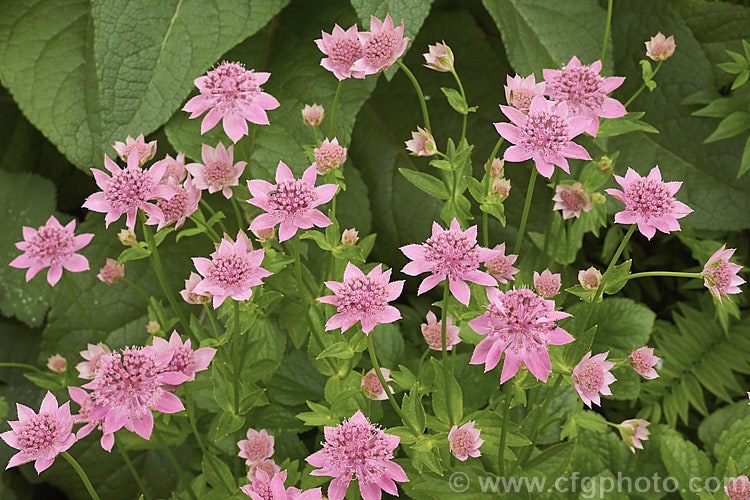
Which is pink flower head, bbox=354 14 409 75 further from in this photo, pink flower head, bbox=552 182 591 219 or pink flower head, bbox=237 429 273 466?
pink flower head, bbox=237 429 273 466

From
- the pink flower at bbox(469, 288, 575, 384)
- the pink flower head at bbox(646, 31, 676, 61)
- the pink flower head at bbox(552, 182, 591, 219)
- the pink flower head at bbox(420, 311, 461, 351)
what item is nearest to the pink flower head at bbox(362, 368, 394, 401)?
the pink flower head at bbox(420, 311, 461, 351)

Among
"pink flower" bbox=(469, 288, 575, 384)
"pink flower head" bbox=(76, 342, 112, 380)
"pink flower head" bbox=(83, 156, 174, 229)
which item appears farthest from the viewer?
"pink flower head" bbox=(76, 342, 112, 380)

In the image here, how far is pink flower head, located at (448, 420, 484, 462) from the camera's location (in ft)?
2.06

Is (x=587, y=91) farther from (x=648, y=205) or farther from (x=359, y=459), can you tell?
(x=359, y=459)

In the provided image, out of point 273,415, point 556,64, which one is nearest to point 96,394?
point 273,415

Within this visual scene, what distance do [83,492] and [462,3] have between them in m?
1.11

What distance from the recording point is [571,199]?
29.0 inches

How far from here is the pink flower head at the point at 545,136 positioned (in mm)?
613

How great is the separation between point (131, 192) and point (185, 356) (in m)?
0.17

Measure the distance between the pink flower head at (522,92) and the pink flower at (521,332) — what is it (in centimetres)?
23

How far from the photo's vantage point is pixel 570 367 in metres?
0.66

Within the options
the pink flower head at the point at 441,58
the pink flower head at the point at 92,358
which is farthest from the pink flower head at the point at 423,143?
the pink flower head at the point at 92,358

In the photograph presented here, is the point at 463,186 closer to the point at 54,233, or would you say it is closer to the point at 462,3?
the point at 54,233

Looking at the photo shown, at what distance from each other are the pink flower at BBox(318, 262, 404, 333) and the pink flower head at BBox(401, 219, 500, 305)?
0.03 m
